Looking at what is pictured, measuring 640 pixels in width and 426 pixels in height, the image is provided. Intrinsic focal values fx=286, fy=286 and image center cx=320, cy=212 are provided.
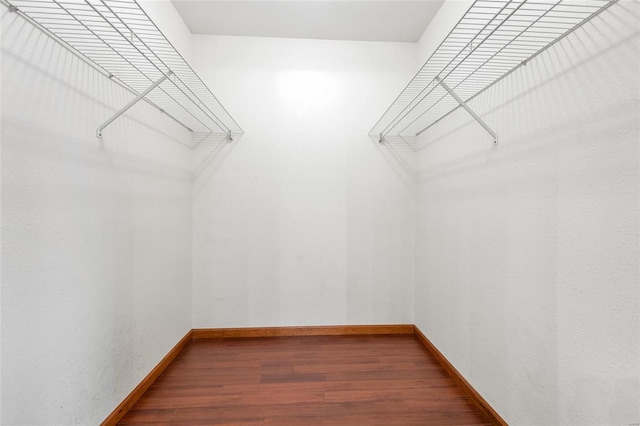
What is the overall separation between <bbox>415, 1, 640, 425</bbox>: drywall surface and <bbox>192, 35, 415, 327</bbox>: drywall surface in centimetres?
79

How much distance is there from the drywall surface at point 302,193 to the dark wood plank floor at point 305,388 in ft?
1.11

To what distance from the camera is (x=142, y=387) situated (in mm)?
1635

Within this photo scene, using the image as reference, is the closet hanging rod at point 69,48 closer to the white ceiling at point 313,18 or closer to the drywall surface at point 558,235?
the white ceiling at point 313,18

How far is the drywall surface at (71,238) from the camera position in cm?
94

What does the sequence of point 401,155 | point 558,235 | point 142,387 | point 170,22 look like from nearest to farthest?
point 558,235 → point 142,387 → point 170,22 → point 401,155

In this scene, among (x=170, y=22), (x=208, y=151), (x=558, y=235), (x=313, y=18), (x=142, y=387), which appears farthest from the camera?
(x=208, y=151)

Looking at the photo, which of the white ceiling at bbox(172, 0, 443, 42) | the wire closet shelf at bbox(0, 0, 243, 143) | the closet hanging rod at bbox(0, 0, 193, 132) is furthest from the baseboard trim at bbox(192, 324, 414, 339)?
the white ceiling at bbox(172, 0, 443, 42)

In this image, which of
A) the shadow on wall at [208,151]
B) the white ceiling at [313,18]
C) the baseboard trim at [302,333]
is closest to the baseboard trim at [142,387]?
the baseboard trim at [302,333]

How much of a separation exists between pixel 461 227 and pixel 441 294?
542 mm

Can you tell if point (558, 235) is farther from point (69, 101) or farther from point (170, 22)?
Answer: point (170, 22)

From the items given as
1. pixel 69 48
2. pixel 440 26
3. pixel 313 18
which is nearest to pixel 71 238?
pixel 69 48

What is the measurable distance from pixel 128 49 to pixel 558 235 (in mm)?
2145

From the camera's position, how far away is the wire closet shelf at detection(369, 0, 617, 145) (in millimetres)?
989

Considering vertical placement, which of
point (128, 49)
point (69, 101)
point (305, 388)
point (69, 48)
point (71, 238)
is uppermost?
point (128, 49)
